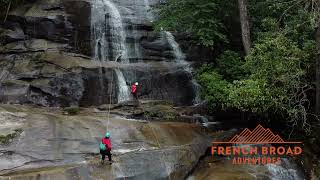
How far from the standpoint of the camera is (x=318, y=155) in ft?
49.2

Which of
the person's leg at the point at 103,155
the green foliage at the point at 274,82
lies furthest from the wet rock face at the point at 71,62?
the person's leg at the point at 103,155

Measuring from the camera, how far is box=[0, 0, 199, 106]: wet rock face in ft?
58.5

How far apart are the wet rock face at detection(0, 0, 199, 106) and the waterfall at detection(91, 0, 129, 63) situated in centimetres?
29

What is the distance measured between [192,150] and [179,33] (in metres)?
10.4

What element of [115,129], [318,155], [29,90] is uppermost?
[29,90]

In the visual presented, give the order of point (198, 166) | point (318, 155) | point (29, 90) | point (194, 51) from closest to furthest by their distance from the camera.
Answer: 1. point (198, 166)
2. point (318, 155)
3. point (29, 90)
4. point (194, 51)

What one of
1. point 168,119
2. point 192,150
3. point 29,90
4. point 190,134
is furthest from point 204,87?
point 29,90

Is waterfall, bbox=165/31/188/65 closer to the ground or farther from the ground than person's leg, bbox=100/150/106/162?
farther from the ground

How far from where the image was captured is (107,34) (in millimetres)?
21062

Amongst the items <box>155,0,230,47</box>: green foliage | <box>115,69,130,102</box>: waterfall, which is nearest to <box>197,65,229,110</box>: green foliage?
<box>155,0,230,47</box>: green foliage

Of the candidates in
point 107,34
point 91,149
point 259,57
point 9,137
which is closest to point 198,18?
point 259,57

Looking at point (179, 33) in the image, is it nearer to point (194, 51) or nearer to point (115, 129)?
point (194, 51)

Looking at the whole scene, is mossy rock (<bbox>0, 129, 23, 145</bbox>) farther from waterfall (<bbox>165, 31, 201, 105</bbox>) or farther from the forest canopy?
waterfall (<bbox>165, 31, 201, 105</bbox>)

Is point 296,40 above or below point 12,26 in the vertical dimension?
below
